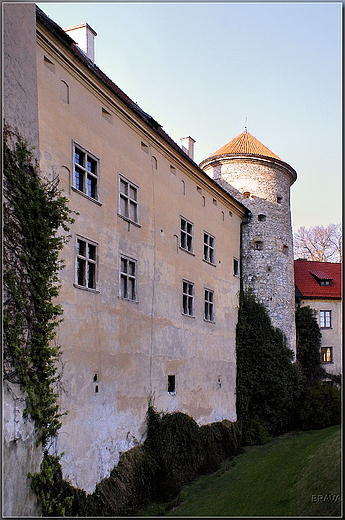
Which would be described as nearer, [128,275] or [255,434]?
[128,275]

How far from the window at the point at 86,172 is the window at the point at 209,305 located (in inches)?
329

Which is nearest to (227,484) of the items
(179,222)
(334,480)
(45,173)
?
(334,480)

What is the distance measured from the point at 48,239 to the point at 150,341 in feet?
21.2

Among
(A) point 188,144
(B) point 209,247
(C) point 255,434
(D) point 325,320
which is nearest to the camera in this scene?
(B) point 209,247

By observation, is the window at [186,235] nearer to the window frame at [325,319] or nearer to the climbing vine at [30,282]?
the climbing vine at [30,282]

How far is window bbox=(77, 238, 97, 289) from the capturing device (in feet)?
44.9

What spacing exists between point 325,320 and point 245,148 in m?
10.4

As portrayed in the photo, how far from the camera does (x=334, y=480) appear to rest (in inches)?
496

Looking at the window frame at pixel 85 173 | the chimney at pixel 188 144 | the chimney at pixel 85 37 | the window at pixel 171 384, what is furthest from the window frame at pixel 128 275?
the chimney at pixel 188 144

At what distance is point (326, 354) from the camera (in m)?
28.2

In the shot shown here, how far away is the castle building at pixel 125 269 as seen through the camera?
1291 cm

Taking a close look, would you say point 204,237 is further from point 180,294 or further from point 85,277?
point 85,277

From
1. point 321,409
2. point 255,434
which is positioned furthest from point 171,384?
point 321,409

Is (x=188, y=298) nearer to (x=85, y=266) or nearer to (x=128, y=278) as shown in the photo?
(x=128, y=278)
